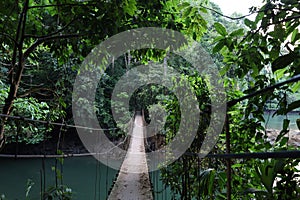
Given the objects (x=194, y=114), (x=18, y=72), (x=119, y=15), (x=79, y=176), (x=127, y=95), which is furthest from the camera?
(x=127, y=95)

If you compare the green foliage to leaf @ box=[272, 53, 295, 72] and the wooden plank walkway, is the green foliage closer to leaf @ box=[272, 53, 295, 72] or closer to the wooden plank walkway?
the wooden plank walkway

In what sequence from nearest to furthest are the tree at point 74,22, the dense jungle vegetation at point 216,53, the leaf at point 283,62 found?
the leaf at point 283,62
the dense jungle vegetation at point 216,53
the tree at point 74,22

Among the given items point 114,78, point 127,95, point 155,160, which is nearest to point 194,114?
point 155,160

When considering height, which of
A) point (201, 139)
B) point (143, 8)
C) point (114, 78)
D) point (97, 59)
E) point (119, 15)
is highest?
point (114, 78)

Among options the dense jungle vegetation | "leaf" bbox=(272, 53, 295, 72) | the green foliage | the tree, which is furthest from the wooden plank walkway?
"leaf" bbox=(272, 53, 295, 72)

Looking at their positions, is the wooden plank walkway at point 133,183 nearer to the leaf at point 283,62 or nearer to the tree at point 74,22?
the tree at point 74,22

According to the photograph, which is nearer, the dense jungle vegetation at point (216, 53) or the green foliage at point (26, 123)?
the dense jungle vegetation at point (216, 53)

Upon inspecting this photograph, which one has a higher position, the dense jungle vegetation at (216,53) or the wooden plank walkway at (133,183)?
the dense jungle vegetation at (216,53)

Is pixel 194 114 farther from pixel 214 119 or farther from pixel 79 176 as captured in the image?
pixel 79 176

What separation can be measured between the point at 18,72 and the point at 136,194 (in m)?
1.17

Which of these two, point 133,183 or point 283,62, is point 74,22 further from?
point 133,183

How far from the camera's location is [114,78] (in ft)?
32.7

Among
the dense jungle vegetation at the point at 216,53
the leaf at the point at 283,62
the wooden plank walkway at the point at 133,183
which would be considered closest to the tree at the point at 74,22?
the dense jungle vegetation at the point at 216,53

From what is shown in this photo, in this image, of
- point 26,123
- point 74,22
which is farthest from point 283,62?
point 26,123
